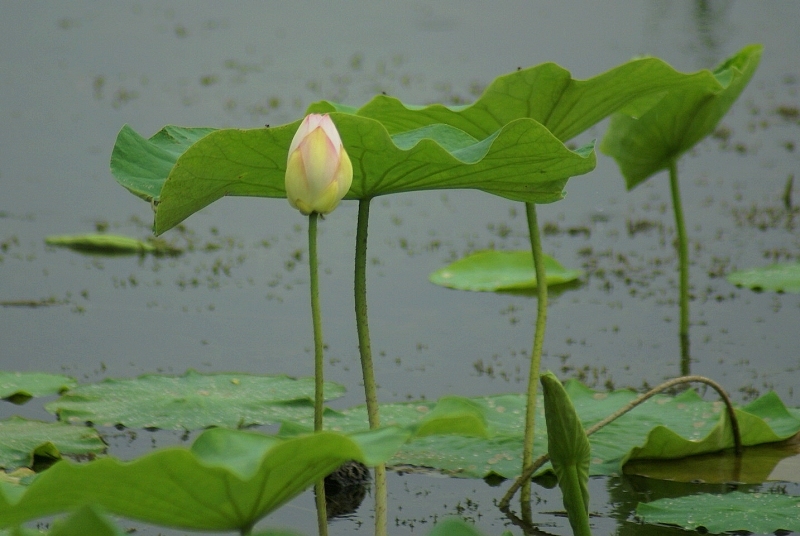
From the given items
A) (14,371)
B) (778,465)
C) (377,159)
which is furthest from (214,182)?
(14,371)

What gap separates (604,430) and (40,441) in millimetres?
946

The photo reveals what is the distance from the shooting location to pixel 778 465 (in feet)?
5.53

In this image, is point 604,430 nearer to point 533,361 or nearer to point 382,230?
point 533,361

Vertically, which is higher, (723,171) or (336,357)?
(723,171)

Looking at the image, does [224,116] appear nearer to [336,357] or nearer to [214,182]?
[336,357]

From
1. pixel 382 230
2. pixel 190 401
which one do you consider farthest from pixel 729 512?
pixel 382 230

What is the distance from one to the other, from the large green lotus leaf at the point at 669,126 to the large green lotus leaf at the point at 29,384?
1.28m

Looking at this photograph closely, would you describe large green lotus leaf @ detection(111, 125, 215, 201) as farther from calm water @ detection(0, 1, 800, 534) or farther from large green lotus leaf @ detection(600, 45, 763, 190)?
large green lotus leaf @ detection(600, 45, 763, 190)

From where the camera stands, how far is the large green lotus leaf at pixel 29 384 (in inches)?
76.3

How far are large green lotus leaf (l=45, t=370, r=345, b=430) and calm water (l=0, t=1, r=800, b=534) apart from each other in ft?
0.27

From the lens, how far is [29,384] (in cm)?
198

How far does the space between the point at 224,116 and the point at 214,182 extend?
3257 mm

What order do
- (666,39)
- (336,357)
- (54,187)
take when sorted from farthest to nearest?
(666,39) < (54,187) < (336,357)

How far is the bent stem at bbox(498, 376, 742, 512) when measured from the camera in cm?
136
